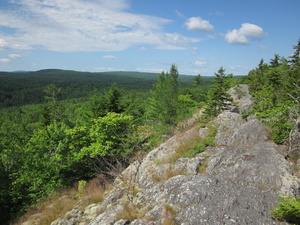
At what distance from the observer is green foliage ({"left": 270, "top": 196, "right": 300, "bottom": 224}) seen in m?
4.48

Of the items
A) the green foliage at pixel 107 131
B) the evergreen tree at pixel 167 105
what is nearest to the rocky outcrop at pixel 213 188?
the green foliage at pixel 107 131

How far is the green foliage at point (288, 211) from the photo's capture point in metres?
4.48

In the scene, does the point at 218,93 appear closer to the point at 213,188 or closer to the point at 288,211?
the point at 213,188

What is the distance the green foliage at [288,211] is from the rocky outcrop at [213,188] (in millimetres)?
389

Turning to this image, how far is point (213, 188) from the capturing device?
21.6ft

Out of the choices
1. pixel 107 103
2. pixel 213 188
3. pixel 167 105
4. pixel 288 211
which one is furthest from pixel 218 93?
pixel 288 211

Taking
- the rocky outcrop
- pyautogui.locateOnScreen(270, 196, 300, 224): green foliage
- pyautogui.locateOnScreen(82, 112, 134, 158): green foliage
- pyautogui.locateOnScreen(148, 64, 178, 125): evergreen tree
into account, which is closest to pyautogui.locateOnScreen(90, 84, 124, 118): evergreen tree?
pyautogui.locateOnScreen(82, 112, 134, 158): green foliage

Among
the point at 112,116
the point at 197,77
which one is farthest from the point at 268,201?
the point at 197,77

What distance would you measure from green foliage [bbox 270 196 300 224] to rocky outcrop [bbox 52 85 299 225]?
0.39m

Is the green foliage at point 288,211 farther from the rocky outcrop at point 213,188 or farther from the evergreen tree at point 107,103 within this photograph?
the evergreen tree at point 107,103

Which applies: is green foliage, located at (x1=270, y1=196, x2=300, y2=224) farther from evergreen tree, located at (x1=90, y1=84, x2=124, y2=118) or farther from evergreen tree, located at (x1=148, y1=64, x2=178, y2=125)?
evergreen tree, located at (x1=90, y1=84, x2=124, y2=118)

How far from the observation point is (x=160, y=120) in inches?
805

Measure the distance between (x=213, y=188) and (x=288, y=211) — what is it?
2.36m

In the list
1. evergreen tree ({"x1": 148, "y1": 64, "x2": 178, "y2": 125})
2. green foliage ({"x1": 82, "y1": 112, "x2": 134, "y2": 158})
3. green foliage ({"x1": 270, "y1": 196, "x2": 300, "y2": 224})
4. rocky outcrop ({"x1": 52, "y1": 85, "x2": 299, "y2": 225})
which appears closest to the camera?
green foliage ({"x1": 270, "y1": 196, "x2": 300, "y2": 224})
